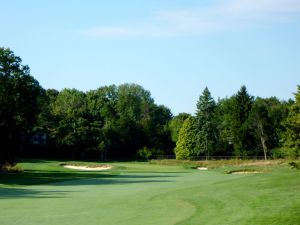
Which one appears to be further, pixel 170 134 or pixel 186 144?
pixel 170 134

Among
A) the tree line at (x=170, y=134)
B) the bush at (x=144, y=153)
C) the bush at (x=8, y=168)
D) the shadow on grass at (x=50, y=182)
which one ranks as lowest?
the shadow on grass at (x=50, y=182)

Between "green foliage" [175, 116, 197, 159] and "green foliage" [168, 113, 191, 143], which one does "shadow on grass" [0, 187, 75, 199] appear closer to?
"green foliage" [175, 116, 197, 159]

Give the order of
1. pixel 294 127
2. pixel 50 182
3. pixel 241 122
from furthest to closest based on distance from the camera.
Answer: pixel 241 122 → pixel 294 127 → pixel 50 182

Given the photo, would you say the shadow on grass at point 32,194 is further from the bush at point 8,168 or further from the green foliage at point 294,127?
the bush at point 8,168

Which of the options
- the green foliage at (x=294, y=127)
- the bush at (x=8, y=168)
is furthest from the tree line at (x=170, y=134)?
the green foliage at (x=294, y=127)

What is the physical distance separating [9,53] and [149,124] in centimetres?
7186

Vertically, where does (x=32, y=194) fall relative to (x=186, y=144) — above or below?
below

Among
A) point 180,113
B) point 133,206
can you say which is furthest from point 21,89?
point 180,113

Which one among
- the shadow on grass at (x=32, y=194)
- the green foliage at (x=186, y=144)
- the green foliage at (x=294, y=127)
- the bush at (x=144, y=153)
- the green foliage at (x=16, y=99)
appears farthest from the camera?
the bush at (x=144, y=153)

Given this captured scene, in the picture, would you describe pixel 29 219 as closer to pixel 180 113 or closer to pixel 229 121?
pixel 229 121

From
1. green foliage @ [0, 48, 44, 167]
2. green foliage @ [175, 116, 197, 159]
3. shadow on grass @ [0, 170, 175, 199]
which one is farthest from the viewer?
green foliage @ [175, 116, 197, 159]

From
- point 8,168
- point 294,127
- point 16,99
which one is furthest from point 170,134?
point 294,127

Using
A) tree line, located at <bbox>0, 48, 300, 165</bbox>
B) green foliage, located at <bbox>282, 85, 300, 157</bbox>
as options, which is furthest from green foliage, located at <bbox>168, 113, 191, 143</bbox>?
green foliage, located at <bbox>282, 85, 300, 157</bbox>

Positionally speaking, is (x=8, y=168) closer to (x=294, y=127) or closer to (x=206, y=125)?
(x=294, y=127)
